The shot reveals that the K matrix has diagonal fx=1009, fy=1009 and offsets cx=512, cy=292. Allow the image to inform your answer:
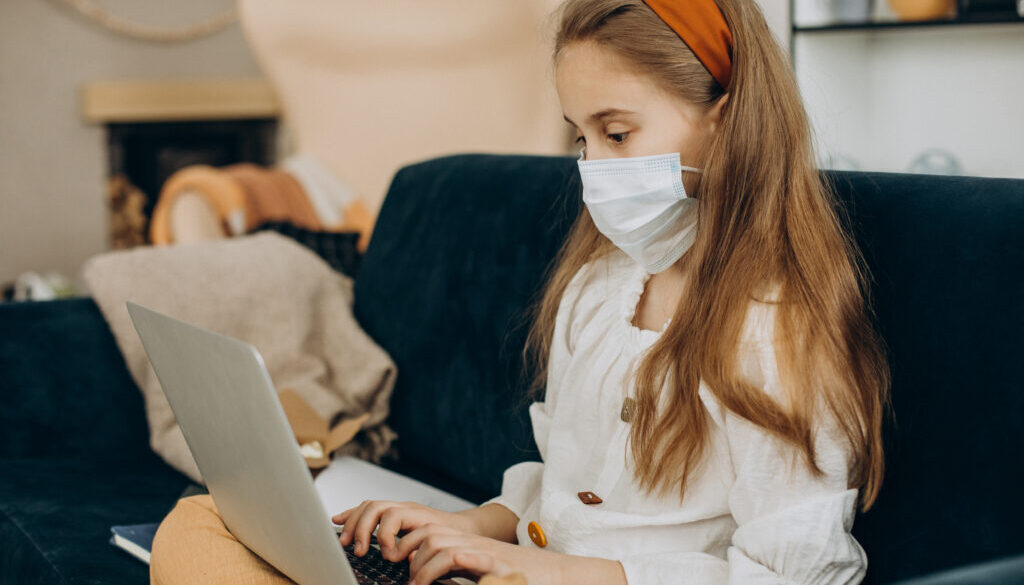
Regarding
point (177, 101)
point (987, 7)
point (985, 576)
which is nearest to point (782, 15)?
point (987, 7)

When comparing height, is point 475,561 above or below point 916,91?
below

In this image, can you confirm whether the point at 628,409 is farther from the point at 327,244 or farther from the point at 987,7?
the point at 987,7

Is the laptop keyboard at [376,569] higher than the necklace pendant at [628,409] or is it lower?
lower

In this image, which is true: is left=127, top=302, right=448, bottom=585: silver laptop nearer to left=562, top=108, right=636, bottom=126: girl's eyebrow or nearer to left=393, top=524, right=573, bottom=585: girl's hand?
left=393, top=524, right=573, bottom=585: girl's hand

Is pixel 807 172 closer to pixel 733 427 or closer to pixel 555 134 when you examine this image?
pixel 733 427

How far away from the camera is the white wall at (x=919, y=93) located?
6.96 ft

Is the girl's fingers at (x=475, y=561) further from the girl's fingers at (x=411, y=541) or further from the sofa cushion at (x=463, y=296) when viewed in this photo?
the sofa cushion at (x=463, y=296)

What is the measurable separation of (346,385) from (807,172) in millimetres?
869

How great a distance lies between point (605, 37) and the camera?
36.7 inches

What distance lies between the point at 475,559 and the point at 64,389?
1.00 metres

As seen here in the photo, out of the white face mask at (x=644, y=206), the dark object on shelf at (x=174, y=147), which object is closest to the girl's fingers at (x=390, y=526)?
the white face mask at (x=644, y=206)

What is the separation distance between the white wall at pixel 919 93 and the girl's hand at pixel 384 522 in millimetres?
1431

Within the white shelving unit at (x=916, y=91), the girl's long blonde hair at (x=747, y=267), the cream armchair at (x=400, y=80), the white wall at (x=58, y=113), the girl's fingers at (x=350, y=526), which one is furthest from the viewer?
the white wall at (x=58, y=113)

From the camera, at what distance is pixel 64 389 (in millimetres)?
1581
